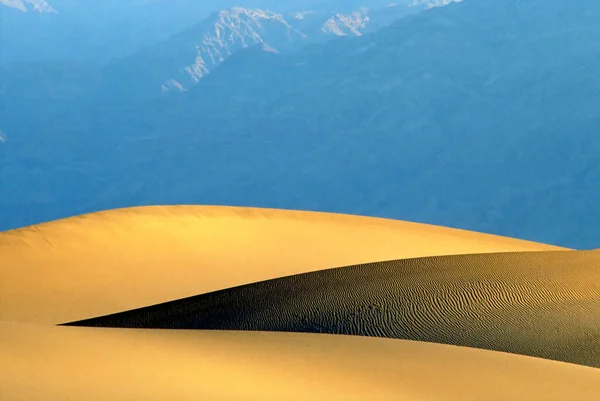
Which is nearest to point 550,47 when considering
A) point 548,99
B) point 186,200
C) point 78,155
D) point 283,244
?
point 548,99

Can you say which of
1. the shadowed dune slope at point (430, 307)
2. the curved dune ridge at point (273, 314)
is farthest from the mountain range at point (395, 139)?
the shadowed dune slope at point (430, 307)

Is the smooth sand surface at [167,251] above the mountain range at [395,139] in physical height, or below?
below

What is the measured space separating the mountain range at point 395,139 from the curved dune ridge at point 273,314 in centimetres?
11878

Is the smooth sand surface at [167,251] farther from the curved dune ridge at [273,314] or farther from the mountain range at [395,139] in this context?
the mountain range at [395,139]

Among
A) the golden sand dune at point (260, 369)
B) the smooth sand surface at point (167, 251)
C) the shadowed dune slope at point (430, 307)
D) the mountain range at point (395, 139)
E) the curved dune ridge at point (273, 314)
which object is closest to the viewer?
the golden sand dune at point (260, 369)

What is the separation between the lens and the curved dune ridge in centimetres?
304

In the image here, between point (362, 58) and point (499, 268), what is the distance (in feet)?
565

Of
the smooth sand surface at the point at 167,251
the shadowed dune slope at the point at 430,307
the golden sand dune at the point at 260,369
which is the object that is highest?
the smooth sand surface at the point at 167,251

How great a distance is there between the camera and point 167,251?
7945mm

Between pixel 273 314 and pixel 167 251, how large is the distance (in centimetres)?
338

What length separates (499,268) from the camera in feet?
19.4

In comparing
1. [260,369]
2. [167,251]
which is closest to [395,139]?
[167,251]

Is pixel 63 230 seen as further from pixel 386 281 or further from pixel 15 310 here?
pixel 386 281

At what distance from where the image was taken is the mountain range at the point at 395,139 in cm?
13362
